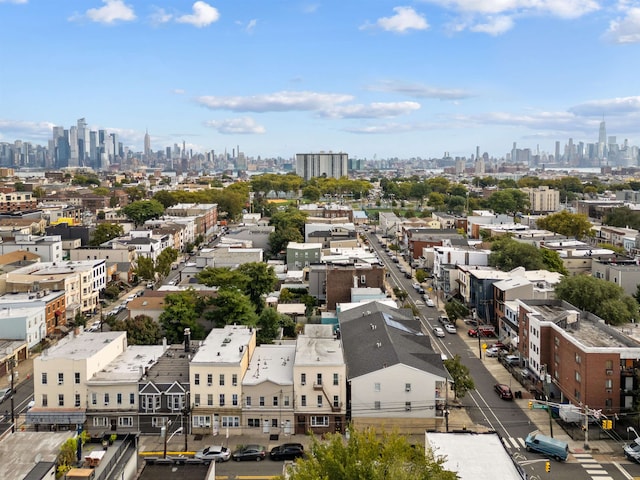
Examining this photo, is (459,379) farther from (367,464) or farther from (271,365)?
(367,464)

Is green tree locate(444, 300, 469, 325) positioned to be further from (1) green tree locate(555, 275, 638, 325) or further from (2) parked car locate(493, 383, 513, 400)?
(2) parked car locate(493, 383, 513, 400)

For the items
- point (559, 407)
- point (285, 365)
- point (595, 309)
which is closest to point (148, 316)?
point (285, 365)

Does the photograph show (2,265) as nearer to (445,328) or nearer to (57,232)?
(57,232)

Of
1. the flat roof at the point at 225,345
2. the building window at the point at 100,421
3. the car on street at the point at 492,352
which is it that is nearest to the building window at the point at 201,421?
the flat roof at the point at 225,345

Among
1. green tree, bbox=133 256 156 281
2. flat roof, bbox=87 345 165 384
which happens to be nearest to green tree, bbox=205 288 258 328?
flat roof, bbox=87 345 165 384

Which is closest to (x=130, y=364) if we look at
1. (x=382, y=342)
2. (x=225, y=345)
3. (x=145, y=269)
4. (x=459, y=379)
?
(x=225, y=345)

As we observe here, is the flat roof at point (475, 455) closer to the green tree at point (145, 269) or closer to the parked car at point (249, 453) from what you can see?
the parked car at point (249, 453)
